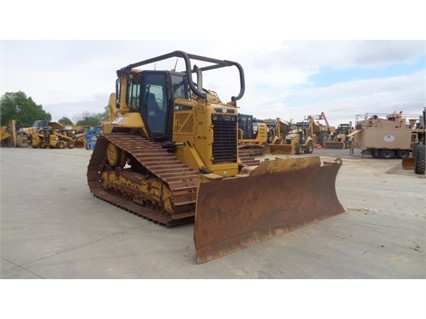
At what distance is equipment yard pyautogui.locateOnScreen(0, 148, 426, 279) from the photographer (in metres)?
3.52

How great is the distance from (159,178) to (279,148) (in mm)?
18278

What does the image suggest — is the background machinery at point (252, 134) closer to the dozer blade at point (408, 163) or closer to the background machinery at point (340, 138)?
the dozer blade at point (408, 163)

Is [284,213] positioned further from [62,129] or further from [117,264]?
[62,129]

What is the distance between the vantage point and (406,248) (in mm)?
4277

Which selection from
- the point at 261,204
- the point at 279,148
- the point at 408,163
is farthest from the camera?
the point at 279,148

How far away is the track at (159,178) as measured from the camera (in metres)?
4.96

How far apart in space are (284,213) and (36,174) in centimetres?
912

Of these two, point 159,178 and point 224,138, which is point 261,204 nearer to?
point 159,178

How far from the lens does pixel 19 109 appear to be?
203 ft

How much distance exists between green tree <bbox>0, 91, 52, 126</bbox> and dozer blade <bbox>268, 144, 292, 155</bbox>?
51.5m

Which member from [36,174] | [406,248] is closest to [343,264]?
[406,248]

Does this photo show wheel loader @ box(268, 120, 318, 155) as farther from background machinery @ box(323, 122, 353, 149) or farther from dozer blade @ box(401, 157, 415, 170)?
dozer blade @ box(401, 157, 415, 170)

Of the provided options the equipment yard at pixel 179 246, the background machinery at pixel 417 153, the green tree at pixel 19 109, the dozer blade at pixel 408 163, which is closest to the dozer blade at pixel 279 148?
the background machinery at pixel 417 153

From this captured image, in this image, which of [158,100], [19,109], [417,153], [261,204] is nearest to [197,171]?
[261,204]
